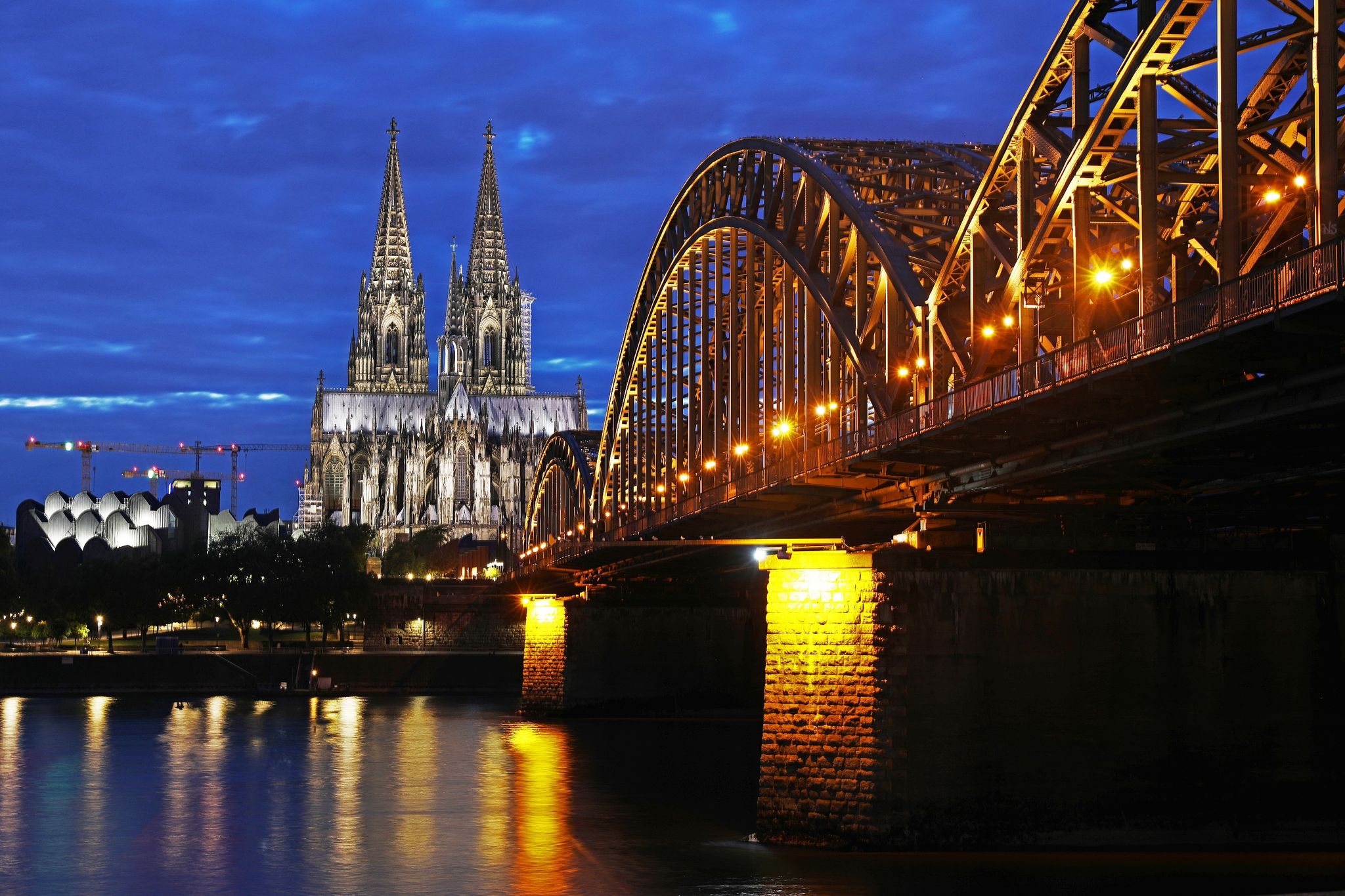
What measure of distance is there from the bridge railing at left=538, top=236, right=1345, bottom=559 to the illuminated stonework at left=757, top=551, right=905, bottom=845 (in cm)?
308

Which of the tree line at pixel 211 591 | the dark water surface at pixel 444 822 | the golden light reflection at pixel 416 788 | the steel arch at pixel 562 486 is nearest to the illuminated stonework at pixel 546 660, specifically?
the golden light reflection at pixel 416 788

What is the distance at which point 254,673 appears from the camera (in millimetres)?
124375

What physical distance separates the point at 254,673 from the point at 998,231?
298ft

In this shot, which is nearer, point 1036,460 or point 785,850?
point 1036,460

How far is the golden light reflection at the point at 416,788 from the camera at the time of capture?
154 feet

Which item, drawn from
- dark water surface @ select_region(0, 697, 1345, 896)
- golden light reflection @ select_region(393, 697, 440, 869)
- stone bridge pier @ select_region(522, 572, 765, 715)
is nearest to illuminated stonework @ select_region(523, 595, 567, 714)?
stone bridge pier @ select_region(522, 572, 765, 715)

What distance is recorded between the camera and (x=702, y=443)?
7400 cm

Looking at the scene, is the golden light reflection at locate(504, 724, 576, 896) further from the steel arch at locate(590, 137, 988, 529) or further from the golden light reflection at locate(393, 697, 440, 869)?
the steel arch at locate(590, 137, 988, 529)

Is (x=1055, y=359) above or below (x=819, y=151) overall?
below

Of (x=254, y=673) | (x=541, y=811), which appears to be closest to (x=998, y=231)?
(x=541, y=811)

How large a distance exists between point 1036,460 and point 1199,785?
9.00 meters

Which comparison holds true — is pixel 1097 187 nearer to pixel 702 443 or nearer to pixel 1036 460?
pixel 1036 460

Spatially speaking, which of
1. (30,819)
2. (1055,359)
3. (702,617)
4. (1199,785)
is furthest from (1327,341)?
(702,617)

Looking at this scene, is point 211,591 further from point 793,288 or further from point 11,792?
point 793,288
